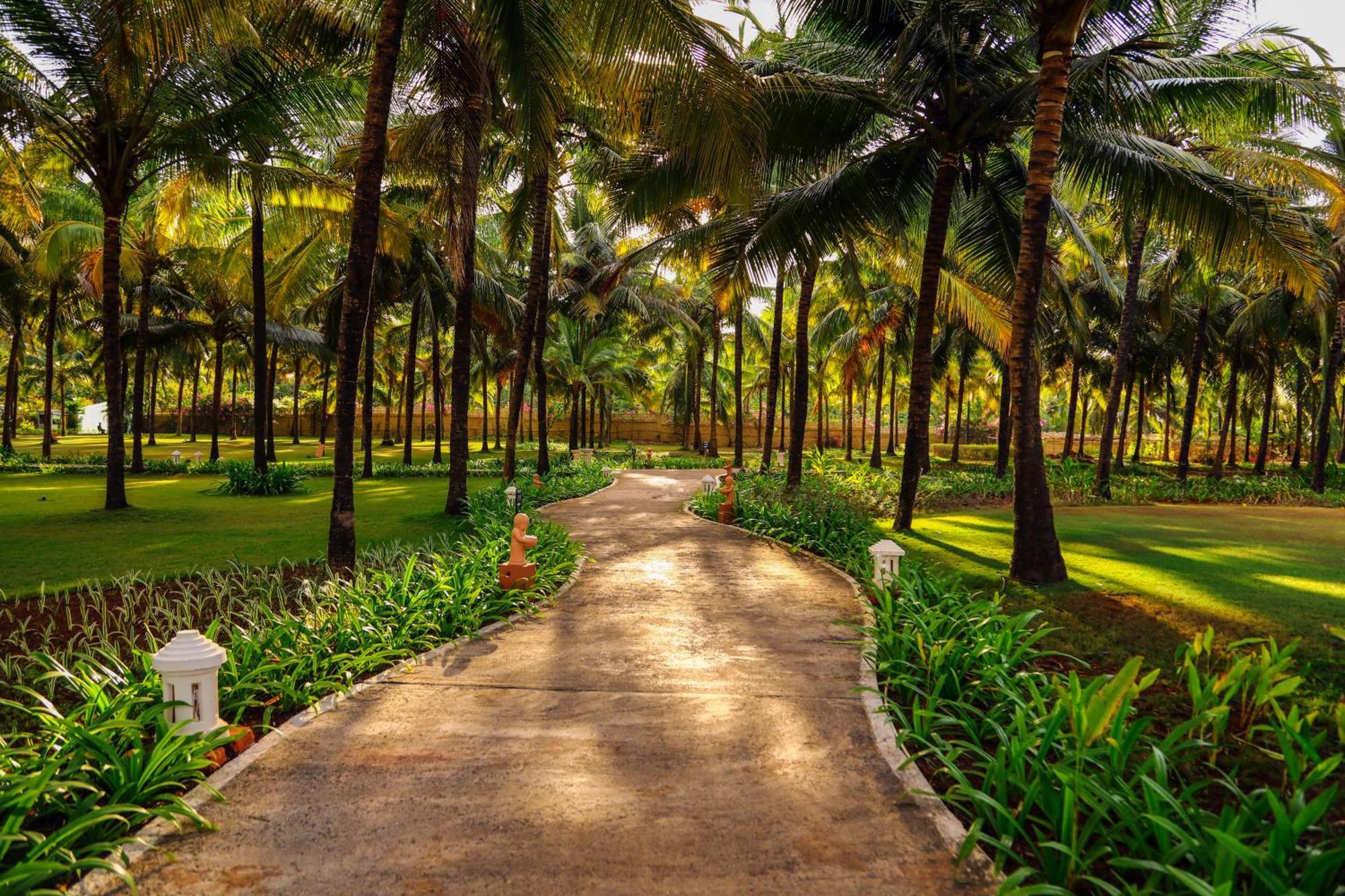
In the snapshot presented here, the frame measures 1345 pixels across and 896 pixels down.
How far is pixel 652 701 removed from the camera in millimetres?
4391

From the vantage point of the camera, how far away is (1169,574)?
299 inches

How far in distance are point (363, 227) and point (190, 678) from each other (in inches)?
177

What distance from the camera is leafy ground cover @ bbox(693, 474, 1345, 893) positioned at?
2.45 metres

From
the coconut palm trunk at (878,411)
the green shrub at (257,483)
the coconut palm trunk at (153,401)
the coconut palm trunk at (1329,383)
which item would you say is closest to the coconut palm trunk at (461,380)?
the green shrub at (257,483)

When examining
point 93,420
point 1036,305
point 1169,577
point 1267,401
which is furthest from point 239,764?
point 93,420

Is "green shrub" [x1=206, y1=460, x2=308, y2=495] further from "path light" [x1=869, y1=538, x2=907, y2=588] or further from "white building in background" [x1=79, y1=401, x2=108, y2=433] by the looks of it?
"white building in background" [x1=79, y1=401, x2=108, y2=433]

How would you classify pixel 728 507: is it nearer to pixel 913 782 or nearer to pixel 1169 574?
pixel 1169 574

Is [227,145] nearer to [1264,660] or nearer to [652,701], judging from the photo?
[652,701]

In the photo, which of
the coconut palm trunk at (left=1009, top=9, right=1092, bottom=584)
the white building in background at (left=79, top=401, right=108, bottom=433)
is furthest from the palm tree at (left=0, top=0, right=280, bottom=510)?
the white building in background at (left=79, top=401, right=108, bottom=433)

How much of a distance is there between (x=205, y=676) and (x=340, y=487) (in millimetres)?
3515

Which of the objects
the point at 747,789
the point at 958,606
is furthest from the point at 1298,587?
the point at 747,789

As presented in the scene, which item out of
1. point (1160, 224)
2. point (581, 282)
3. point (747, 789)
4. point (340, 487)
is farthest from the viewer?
point (581, 282)

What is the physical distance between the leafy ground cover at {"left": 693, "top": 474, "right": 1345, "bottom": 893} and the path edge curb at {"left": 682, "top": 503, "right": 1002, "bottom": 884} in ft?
0.23

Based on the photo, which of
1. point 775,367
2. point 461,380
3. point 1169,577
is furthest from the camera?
point 775,367
